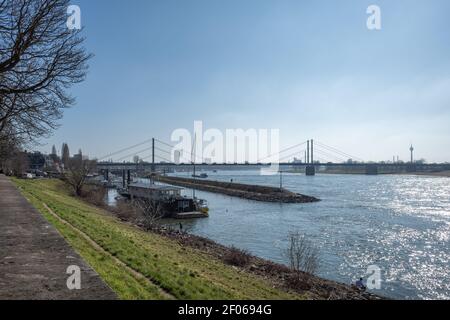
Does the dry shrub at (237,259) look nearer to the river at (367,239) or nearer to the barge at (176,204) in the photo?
the river at (367,239)

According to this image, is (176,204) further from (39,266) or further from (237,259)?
(39,266)

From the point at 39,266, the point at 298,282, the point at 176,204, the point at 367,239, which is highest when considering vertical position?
the point at 39,266

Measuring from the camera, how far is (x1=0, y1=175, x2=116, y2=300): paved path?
590 centimetres

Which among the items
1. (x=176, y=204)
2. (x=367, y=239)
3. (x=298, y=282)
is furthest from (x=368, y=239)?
(x=176, y=204)

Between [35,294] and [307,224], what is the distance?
29.8m

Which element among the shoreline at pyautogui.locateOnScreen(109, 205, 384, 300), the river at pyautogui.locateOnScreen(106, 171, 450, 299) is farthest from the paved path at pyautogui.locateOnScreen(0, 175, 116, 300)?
the river at pyautogui.locateOnScreen(106, 171, 450, 299)

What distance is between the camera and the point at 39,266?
735 centimetres

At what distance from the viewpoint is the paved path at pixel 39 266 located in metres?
5.90

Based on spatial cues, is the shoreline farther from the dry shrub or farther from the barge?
the barge

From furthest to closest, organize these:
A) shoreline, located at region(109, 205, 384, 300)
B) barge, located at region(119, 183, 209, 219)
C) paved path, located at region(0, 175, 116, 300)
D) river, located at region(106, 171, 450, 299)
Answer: barge, located at region(119, 183, 209, 219), river, located at region(106, 171, 450, 299), shoreline, located at region(109, 205, 384, 300), paved path, located at region(0, 175, 116, 300)

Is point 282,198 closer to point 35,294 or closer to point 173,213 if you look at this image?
point 173,213

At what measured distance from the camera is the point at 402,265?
19406 mm

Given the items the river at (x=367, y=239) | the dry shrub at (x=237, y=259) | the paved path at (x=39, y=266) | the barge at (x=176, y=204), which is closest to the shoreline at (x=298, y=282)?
the dry shrub at (x=237, y=259)
